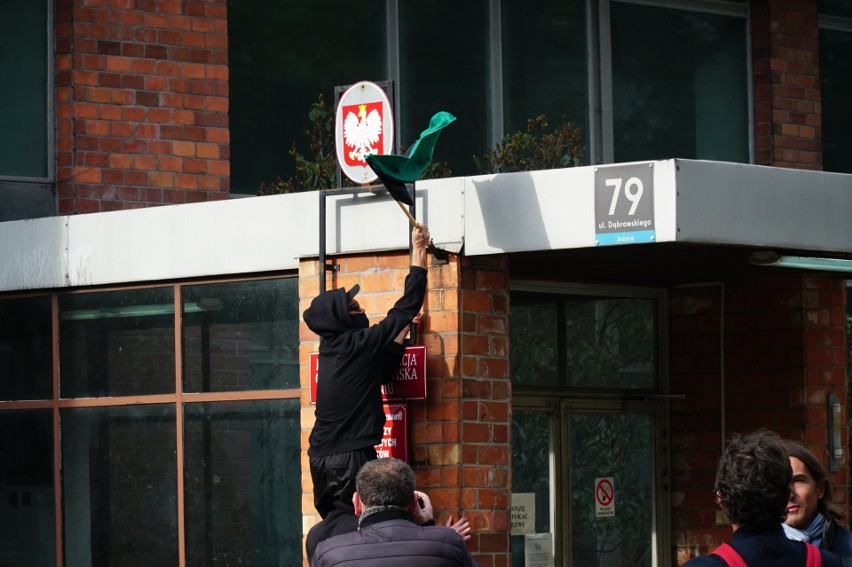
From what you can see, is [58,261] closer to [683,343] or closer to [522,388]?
[522,388]

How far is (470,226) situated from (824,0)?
22.9 feet

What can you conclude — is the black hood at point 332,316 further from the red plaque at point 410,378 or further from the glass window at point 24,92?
the glass window at point 24,92

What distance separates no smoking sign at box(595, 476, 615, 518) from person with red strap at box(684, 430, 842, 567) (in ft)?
15.7

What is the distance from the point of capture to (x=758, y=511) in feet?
14.9

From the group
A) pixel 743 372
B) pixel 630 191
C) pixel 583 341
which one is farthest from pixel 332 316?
pixel 743 372

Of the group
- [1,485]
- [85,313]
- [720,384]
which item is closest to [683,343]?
[720,384]

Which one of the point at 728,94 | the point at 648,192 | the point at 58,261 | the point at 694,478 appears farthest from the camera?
the point at 728,94

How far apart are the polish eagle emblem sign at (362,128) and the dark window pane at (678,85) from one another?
477 cm

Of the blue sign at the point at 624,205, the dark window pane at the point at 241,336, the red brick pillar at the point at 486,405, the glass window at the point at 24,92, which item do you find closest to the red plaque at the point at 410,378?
the red brick pillar at the point at 486,405

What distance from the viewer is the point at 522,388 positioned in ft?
29.9

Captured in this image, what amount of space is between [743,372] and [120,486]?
12.2 feet

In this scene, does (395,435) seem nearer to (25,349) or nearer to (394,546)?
(394,546)

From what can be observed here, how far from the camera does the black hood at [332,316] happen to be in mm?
7371

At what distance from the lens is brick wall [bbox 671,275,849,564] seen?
29.6ft
